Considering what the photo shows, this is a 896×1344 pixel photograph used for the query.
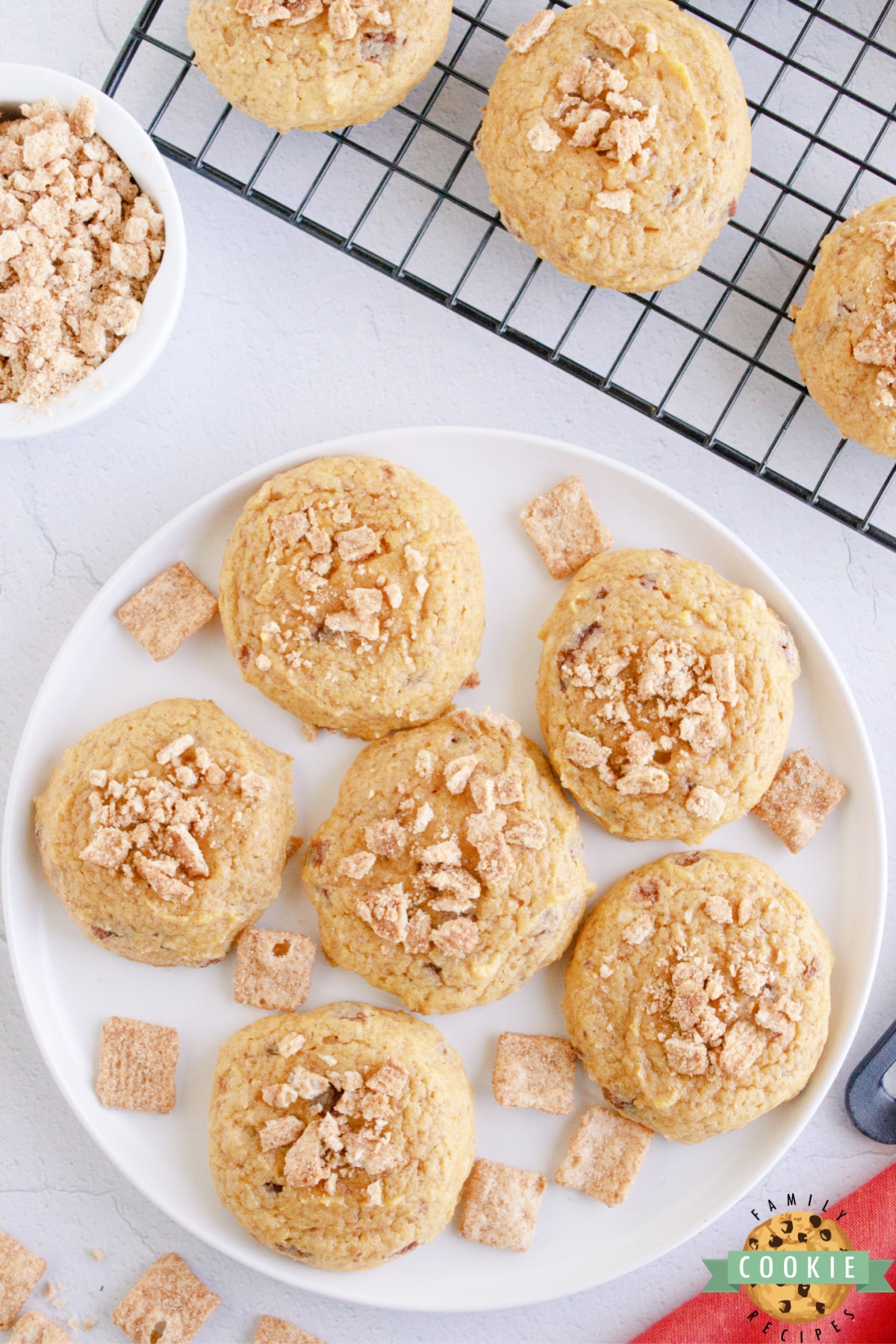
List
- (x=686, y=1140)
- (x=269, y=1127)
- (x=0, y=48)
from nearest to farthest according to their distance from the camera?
(x=269, y=1127) → (x=686, y=1140) → (x=0, y=48)

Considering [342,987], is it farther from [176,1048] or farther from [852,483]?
[852,483]

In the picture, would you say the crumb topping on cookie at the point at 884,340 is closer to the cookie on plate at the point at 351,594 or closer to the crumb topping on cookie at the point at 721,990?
the cookie on plate at the point at 351,594

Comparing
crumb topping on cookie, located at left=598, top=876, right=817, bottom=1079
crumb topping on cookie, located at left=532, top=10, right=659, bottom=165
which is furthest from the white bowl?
crumb topping on cookie, located at left=598, top=876, right=817, bottom=1079

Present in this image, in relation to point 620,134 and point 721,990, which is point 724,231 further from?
point 721,990

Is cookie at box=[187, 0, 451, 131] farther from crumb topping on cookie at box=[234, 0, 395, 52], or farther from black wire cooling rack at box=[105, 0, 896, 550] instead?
black wire cooling rack at box=[105, 0, 896, 550]

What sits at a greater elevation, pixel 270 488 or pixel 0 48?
pixel 0 48

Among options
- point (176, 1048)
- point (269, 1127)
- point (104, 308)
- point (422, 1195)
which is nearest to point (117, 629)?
point (104, 308)
